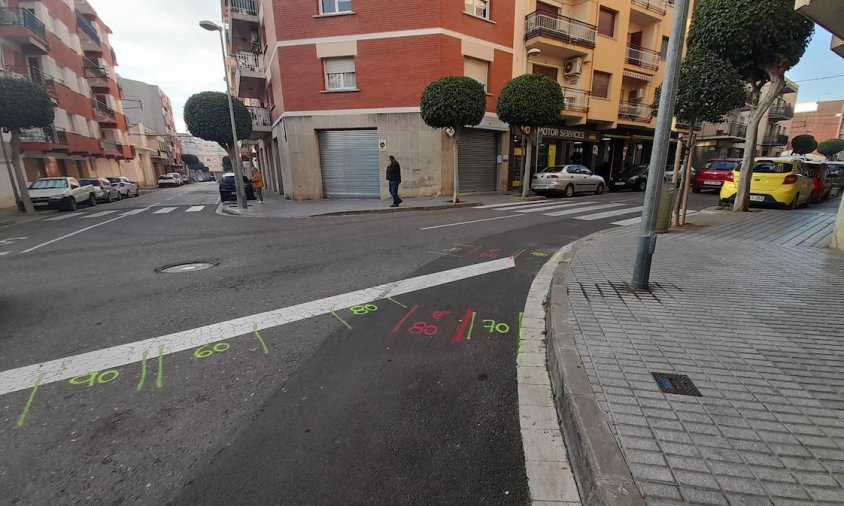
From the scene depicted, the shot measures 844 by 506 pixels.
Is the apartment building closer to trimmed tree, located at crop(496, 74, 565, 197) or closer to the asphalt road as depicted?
trimmed tree, located at crop(496, 74, 565, 197)

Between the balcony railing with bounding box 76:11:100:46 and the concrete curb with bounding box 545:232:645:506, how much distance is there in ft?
142

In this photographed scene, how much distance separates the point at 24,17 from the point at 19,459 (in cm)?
2973

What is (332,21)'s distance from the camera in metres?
15.3

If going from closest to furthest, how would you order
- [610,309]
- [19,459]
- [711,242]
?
[19,459] → [610,309] → [711,242]

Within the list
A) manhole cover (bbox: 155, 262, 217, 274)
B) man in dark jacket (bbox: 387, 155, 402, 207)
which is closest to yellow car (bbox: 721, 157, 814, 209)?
man in dark jacket (bbox: 387, 155, 402, 207)

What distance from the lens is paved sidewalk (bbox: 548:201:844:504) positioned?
5.20 feet

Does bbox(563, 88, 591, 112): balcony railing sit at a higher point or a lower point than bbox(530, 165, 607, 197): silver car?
higher

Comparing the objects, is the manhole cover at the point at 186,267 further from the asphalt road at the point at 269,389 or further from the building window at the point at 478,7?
the building window at the point at 478,7

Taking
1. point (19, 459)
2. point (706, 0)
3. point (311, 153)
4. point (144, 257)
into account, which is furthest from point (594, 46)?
point (19, 459)

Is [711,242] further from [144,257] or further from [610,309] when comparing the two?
[144,257]

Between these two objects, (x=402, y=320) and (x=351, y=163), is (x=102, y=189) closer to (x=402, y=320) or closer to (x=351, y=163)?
(x=351, y=163)

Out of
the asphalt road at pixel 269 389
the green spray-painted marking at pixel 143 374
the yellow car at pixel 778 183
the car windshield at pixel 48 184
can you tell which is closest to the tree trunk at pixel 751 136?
the yellow car at pixel 778 183

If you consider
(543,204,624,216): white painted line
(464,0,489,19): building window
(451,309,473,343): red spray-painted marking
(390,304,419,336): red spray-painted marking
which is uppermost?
(464,0,489,19): building window

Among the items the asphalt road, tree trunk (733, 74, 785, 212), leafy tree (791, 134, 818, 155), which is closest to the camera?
the asphalt road
